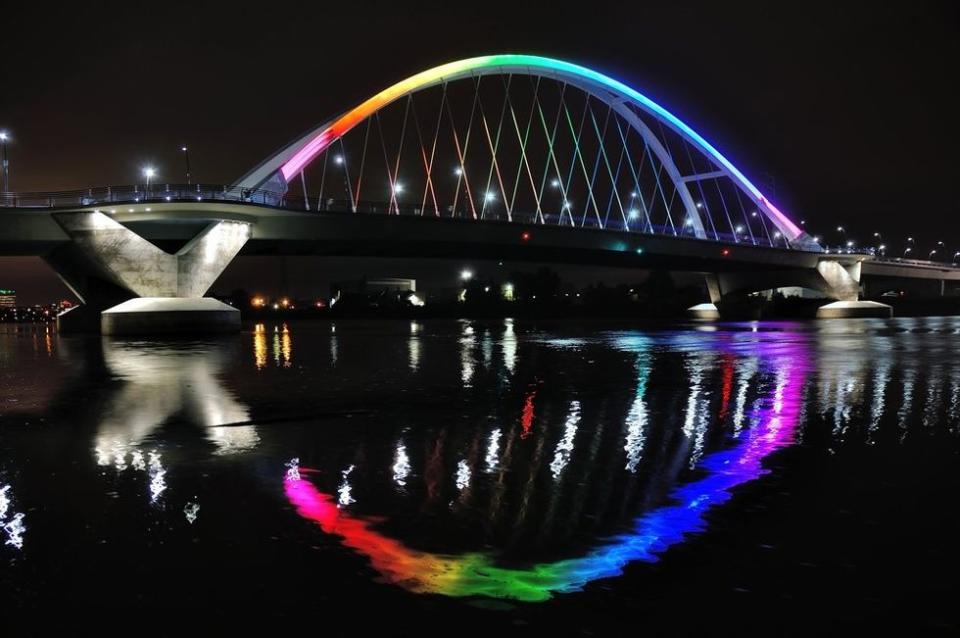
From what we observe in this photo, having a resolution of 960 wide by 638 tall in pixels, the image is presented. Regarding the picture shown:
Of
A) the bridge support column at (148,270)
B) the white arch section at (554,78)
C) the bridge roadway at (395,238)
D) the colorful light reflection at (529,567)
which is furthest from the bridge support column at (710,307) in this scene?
the colorful light reflection at (529,567)

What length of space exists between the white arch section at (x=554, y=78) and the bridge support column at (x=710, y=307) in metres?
11.2

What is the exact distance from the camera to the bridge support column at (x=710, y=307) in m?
96.6

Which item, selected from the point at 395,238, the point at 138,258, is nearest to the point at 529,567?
the point at 138,258

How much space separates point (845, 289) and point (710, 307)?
54.4 ft

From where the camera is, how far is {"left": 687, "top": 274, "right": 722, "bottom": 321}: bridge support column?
317ft

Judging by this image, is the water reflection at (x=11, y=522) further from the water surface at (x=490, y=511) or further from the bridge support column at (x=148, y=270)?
the bridge support column at (x=148, y=270)

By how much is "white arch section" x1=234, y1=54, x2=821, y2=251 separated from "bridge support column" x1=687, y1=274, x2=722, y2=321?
1123 cm

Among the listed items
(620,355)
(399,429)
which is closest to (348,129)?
(620,355)

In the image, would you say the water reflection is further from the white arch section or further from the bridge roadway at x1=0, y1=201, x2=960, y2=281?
the white arch section

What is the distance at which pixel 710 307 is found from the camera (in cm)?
9919

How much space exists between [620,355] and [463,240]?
3742 centimetres

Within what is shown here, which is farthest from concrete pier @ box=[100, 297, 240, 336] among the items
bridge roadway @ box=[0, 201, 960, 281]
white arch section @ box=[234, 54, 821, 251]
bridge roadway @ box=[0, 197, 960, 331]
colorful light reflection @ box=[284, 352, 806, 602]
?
colorful light reflection @ box=[284, 352, 806, 602]

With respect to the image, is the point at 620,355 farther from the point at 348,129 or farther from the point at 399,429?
the point at 348,129

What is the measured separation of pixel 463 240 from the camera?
2376 inches
